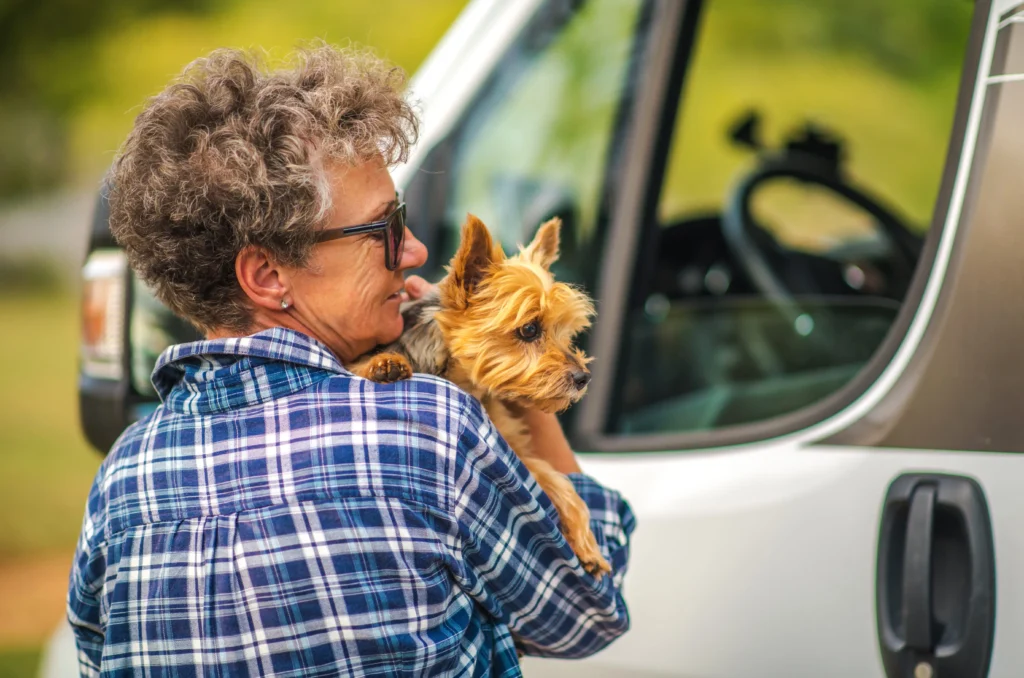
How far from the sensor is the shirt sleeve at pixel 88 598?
4.89 ft

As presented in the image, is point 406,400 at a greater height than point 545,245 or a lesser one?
lesser

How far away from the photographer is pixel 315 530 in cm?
134

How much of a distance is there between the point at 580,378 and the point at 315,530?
52 centimetres

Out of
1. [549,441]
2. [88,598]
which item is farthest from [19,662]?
[549,441]

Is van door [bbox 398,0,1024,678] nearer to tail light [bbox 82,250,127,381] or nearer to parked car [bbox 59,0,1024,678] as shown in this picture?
parked car [bbox 59,0,1024,678]

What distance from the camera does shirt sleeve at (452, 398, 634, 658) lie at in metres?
1.36

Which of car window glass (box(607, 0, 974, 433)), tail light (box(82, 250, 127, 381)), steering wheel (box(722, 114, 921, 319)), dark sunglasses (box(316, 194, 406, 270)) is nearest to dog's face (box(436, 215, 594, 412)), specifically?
dark sunglasses (box(316, 194, 406, 270))

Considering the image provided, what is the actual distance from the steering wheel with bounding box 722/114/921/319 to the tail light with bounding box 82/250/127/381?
1961 millimetres

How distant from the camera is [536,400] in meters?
1.65

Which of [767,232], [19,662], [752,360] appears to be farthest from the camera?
[19,662]

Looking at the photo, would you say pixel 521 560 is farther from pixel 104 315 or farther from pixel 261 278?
pixel 104 315

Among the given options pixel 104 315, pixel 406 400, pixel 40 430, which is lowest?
pixel 40 430

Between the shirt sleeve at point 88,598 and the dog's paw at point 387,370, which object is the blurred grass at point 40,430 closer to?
the shirt sleeve at point 88,598

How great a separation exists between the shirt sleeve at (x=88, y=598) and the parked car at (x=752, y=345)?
0.87 meters
